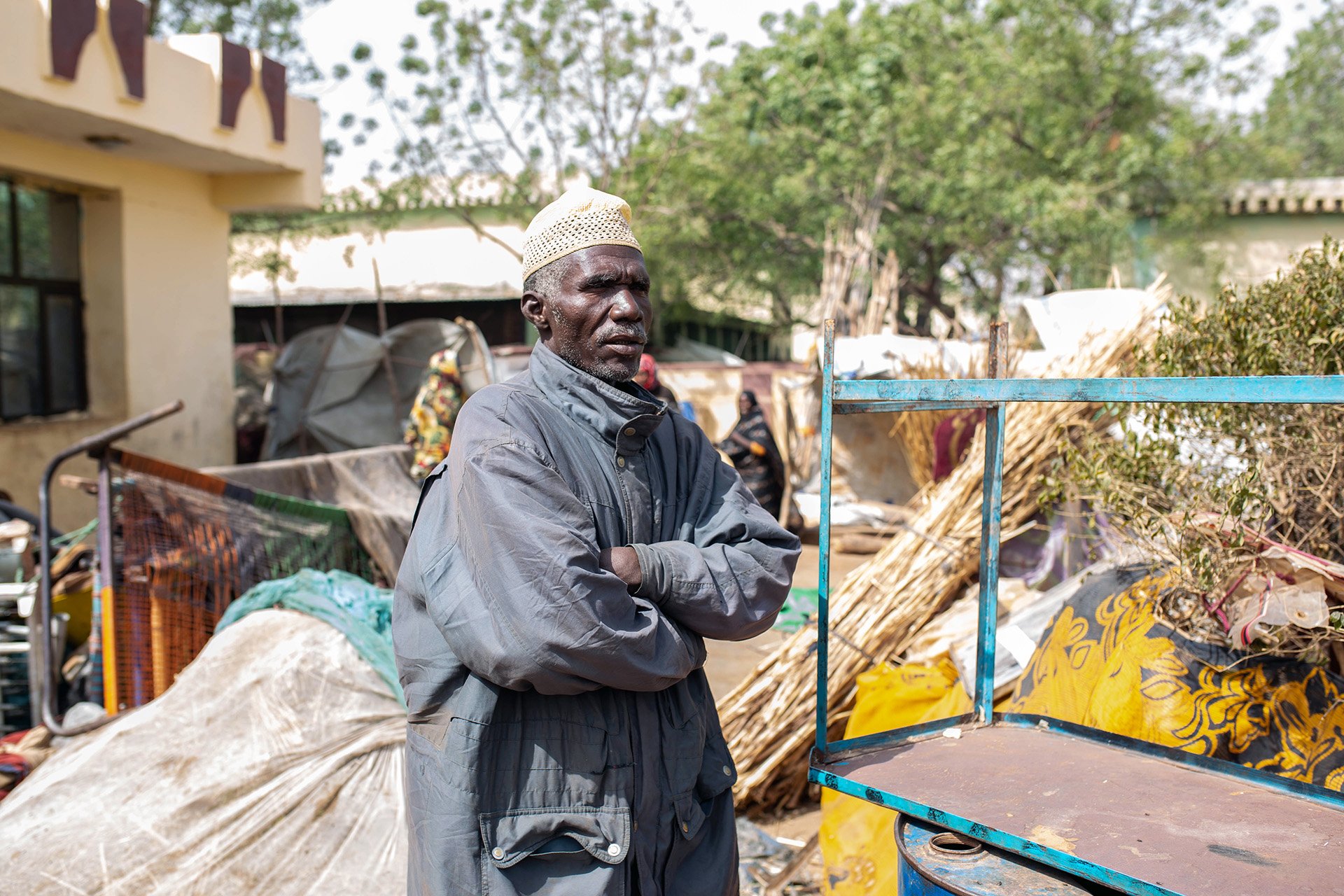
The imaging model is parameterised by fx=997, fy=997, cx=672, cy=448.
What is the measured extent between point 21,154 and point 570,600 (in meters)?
6.92

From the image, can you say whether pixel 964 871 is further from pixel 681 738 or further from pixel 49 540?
pixel 49 540

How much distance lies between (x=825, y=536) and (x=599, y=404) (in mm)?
619

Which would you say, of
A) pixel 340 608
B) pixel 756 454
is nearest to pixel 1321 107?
pixel 756 454

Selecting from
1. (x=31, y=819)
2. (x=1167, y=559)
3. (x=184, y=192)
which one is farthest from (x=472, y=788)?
(x=184, y=192)

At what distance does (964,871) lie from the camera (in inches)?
68.1

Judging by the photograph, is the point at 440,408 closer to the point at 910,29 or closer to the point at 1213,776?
the point at 1213,776

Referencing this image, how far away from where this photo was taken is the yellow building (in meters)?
6.40

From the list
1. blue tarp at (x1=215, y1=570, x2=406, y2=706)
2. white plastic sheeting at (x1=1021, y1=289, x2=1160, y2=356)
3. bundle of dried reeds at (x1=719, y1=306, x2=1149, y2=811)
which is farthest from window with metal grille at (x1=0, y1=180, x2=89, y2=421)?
white plastic sheeting at (x1=1021, y1=289, x2=1160, y2=356)

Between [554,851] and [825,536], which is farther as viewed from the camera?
[825,536]

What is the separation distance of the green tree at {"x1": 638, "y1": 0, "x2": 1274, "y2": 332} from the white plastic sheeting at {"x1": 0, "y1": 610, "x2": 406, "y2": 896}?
9156mm

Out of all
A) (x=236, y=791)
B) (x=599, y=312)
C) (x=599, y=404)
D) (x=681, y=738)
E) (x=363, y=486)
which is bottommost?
(x=236, y=791)

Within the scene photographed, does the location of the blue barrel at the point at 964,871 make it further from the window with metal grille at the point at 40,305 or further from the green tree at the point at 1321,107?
the green tree at the point at 1321,107

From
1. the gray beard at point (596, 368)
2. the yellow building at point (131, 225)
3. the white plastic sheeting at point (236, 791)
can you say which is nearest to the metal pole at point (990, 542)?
the gray beard at point (596, 368)

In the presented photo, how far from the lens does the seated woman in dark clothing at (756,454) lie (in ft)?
26.0
